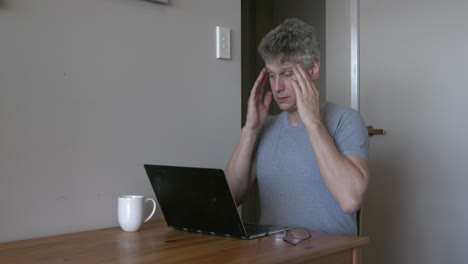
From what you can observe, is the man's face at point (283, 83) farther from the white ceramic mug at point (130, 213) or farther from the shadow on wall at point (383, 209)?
the shadow on wall at point (383, 209)

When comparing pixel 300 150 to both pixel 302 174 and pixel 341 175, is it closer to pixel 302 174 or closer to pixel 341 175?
pixel 302 174

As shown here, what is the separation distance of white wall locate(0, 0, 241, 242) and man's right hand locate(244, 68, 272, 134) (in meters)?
0.17

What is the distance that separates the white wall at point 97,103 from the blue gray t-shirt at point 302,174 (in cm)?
25

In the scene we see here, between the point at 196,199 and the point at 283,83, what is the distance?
1.57 feet

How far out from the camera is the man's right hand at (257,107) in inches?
66.4

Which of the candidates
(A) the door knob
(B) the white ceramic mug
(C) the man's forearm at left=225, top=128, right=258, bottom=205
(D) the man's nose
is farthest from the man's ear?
(A) the door knob

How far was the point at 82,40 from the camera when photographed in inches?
57.1

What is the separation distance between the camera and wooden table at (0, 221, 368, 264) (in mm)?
1075

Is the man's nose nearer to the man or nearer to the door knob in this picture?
the man

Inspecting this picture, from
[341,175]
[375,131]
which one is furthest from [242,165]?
[375,131]

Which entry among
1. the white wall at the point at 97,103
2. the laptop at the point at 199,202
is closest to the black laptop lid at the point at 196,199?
the laptop at the point at 199,202

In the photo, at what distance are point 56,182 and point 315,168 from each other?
0.74m

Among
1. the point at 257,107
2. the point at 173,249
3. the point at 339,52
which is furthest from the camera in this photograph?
the point at 339,52

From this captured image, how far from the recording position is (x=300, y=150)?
5.25ft
